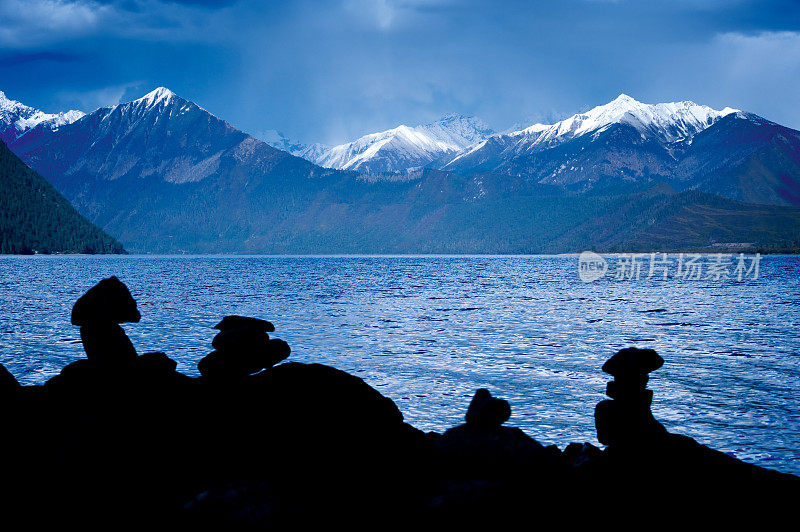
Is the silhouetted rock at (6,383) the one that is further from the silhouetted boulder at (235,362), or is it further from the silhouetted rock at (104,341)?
the silhouetted boulder at (235,362)

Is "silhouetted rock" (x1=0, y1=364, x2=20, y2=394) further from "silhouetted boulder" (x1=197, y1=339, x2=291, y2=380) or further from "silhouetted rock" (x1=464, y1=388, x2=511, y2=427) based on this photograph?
"silhouetted rock" (x1=464, y1=388, x2=511, y2=427)

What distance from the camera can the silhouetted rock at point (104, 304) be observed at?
1608cm

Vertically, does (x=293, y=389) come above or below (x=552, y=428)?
above

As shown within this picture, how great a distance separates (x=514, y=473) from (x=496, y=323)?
128ft

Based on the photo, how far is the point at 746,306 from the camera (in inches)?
2655

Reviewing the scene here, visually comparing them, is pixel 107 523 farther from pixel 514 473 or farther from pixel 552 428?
pixel 552 428

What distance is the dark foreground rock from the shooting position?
33.0 ft

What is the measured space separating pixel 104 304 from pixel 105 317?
33 centimetres

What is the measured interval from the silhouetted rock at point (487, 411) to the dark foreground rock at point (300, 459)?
0.09 feet

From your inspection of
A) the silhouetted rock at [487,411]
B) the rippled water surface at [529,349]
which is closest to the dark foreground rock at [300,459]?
the silhouetted rock at [487,411]

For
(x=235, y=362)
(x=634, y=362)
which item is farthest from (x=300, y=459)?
(x=634, y=362)

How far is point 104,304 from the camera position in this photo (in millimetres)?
16141

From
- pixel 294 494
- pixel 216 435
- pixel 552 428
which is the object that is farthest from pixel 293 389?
pixel 552 428

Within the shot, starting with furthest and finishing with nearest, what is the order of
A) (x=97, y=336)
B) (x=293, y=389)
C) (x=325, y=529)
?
(x=97, y=336) < (x=293, y=389) < (x=325, y=529)
